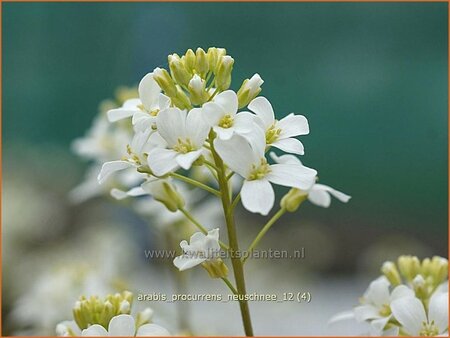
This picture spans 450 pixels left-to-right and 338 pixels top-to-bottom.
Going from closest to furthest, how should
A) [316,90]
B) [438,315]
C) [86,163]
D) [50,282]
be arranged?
1. [438,315]
2. [50,282]
3. [316,90]
4. [86,163]

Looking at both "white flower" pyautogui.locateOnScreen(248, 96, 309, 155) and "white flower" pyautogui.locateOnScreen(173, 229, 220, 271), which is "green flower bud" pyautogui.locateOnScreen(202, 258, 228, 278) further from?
"white flower" pyautogui.locateOnScreen(248, 96, 309, 155)

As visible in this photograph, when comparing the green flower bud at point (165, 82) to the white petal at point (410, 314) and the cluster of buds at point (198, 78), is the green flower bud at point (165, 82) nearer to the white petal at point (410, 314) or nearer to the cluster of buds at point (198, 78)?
the cluster of buds at point (198, 78)

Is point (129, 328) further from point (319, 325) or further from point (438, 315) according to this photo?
point (319, 325)

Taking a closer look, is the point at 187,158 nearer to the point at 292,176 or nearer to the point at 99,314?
the point at 292,176

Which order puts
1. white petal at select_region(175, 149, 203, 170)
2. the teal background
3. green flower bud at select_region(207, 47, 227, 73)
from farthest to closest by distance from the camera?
the teal background, green flower bud at select_region(207, 47, 227, 73), white petal at select_region(175, 149, 203, 170)

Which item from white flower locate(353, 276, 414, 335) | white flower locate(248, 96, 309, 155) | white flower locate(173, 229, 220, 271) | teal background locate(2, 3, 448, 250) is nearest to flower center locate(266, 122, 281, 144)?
white flower locate(248, 96, 309, 155)

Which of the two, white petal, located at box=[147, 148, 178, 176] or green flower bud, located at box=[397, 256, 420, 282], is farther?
green flower bud, located at box=[397, 256, 420, 282]

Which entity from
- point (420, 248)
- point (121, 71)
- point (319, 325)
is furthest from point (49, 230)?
point (420, 248)
